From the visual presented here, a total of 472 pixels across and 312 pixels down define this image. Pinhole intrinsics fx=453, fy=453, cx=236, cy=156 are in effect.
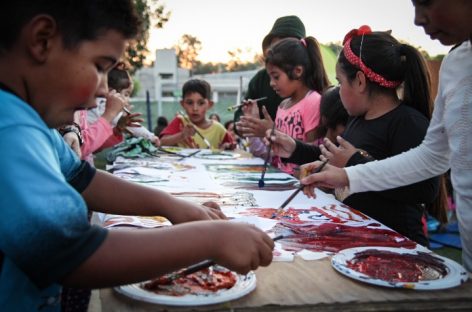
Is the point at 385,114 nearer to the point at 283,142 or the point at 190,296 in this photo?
the point at 283,142

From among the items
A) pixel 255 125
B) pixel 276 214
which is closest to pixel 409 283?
pixel 276 214

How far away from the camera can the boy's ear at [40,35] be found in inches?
28.8

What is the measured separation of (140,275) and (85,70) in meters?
0.37

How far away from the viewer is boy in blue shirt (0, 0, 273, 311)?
0.66 meters

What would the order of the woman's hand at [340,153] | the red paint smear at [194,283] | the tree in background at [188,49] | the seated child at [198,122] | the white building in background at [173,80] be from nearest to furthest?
1. the red paint smear at [194,283]
2. the woman's hand at [340,153]
3. the seated child at [198,122]
4. the white building in background at [173,80]
5. the tree in background at [188,49]

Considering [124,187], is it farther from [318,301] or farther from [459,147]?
[459,147]

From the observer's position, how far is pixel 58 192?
0.68 meters

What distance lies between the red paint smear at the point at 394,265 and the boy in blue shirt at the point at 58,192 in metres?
0.29

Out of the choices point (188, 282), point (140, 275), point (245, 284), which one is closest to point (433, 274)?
point (245, 284)

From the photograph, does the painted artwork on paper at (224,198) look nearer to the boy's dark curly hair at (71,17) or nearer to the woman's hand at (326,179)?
the woman's hand at (326,179)

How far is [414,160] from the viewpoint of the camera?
1.54 metres

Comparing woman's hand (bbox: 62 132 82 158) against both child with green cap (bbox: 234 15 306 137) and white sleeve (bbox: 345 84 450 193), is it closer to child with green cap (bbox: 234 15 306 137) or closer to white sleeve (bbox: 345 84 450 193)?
white sleeve (bbox: 345 84 450 193)

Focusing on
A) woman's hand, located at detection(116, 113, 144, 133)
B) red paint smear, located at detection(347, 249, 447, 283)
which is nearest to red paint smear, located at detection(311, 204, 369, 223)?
red paint smear, located at detection(347, 249, 447, 283)

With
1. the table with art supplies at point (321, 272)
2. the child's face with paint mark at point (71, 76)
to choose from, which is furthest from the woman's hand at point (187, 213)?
the child's face with paint mark at point (71, 76)
